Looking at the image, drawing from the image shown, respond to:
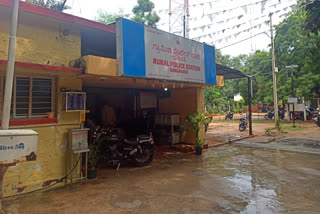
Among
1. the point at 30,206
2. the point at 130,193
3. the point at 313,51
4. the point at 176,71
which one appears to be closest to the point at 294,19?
the point at 313,51

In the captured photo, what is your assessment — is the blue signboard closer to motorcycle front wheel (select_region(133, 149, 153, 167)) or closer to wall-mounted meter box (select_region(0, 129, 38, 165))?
motorcycle front wheel (select_region(133, 149, 153, 167))

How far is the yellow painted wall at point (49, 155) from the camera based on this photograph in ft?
13.5

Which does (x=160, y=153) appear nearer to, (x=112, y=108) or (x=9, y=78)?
(x=112, y=108)

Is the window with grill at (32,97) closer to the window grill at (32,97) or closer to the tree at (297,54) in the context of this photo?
the window grill at (32,97)

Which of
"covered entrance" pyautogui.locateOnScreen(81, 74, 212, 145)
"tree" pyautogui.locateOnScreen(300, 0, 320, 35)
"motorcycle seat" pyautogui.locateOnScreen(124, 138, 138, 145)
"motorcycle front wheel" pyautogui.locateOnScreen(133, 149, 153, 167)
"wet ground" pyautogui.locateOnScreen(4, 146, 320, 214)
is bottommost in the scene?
"wet ground" pyautogui.locateOnScreen(4, 146, 320, 214)

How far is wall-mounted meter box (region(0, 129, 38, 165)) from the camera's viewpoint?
254 cm

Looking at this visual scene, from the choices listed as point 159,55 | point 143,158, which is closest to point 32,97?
point 159,55

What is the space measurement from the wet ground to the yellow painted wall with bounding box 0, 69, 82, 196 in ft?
0.96

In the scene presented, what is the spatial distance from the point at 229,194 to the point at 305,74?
1687cm

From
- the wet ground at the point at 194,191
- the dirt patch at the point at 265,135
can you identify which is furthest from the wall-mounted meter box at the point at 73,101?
the dirt patch at the point at 265,135

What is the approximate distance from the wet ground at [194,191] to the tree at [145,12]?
1641 centimetres

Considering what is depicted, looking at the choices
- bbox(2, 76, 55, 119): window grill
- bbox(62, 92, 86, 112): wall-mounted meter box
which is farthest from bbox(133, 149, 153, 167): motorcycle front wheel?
bbox(2, 76, 55, 119): window grill

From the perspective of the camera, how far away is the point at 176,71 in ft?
20.6

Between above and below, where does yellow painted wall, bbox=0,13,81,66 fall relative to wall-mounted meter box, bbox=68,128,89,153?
above
